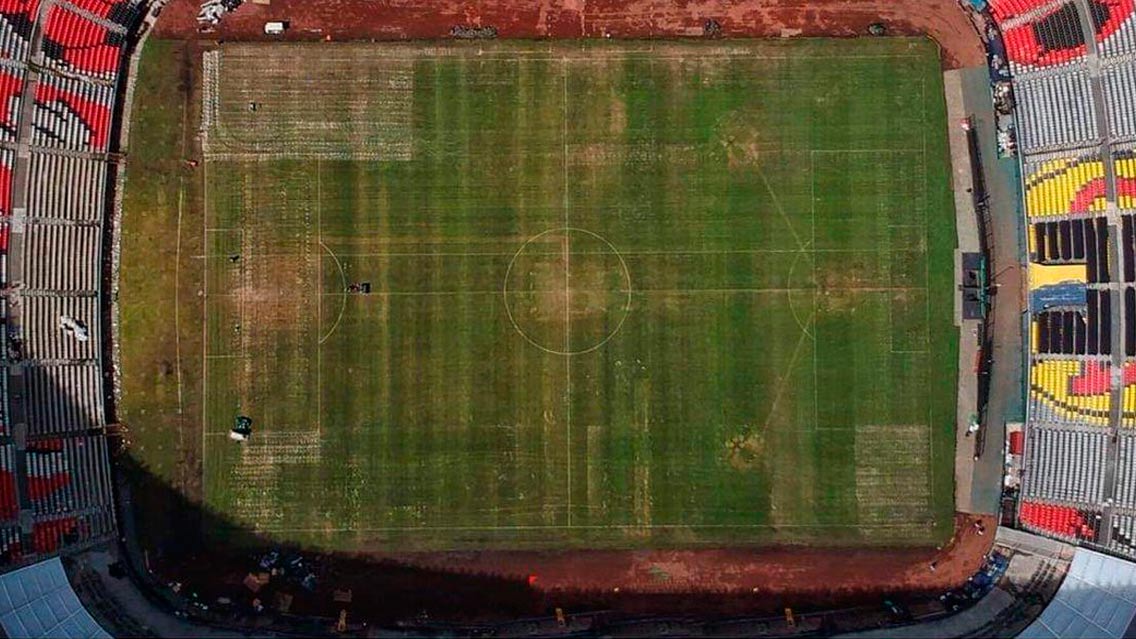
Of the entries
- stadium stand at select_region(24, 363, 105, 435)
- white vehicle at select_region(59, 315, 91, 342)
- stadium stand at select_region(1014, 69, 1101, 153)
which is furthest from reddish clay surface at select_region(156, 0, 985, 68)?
stadium stand at select_region(24, 363, 105, 435)

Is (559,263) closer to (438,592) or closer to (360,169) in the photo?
(360,169)

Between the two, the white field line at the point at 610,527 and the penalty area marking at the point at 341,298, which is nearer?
the white field line at the point at 610,527

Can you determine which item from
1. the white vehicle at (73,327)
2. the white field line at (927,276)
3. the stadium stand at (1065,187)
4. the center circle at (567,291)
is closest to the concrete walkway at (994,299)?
the stadium stand at (1065,187)

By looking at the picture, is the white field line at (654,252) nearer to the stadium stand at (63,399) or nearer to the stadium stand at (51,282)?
the stadium stand at (51,282)

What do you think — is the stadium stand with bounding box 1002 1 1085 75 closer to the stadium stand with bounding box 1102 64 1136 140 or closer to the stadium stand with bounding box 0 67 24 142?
the stadium stand with bounding box 1102 64 1136 140

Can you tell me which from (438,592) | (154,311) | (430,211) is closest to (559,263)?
(430,211)
